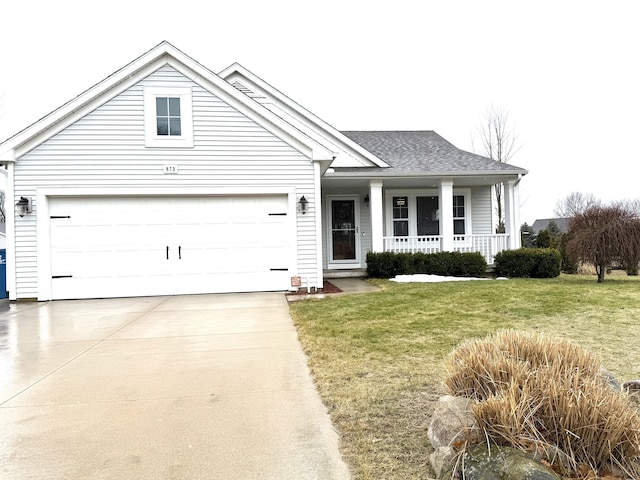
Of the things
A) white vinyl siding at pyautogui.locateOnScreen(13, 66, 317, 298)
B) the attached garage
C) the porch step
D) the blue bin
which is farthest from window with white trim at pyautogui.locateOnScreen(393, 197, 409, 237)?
the blue bin

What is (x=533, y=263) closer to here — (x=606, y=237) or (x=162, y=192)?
(x=606, y=237)

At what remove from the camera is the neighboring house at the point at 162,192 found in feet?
31.2

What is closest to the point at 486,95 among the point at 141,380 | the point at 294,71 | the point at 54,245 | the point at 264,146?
the point at 294,71

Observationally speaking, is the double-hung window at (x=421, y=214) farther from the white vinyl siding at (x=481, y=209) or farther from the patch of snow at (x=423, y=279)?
the patch of snow at (x=423, y=279)

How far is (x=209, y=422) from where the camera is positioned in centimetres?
308

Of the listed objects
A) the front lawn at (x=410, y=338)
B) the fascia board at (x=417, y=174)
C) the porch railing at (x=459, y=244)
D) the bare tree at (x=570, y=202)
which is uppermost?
the bare tree at (x=570, y=202)

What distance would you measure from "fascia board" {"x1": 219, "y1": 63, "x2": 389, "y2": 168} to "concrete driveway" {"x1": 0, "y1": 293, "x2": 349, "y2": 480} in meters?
8.12

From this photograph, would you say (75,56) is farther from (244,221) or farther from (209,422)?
(209,422)

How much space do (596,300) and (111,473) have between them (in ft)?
27.4

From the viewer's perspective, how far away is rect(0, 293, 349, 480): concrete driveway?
8.22 feet

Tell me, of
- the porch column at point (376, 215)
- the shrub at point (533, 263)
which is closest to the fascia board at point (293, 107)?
the porch column at point (376, 215)

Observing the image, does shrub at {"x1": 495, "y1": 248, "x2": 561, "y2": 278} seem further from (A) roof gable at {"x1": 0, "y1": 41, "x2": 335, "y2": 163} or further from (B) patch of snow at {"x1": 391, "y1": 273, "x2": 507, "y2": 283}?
(A) roof gable at {"x1": 0, "y1": 41, "x2": 335, "y2": 163}

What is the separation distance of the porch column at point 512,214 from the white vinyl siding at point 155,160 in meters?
7.04

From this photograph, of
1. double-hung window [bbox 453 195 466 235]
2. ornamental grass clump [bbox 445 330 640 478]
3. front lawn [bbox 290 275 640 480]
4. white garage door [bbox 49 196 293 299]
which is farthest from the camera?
double-hung window [bbox 453 195 466 235]
